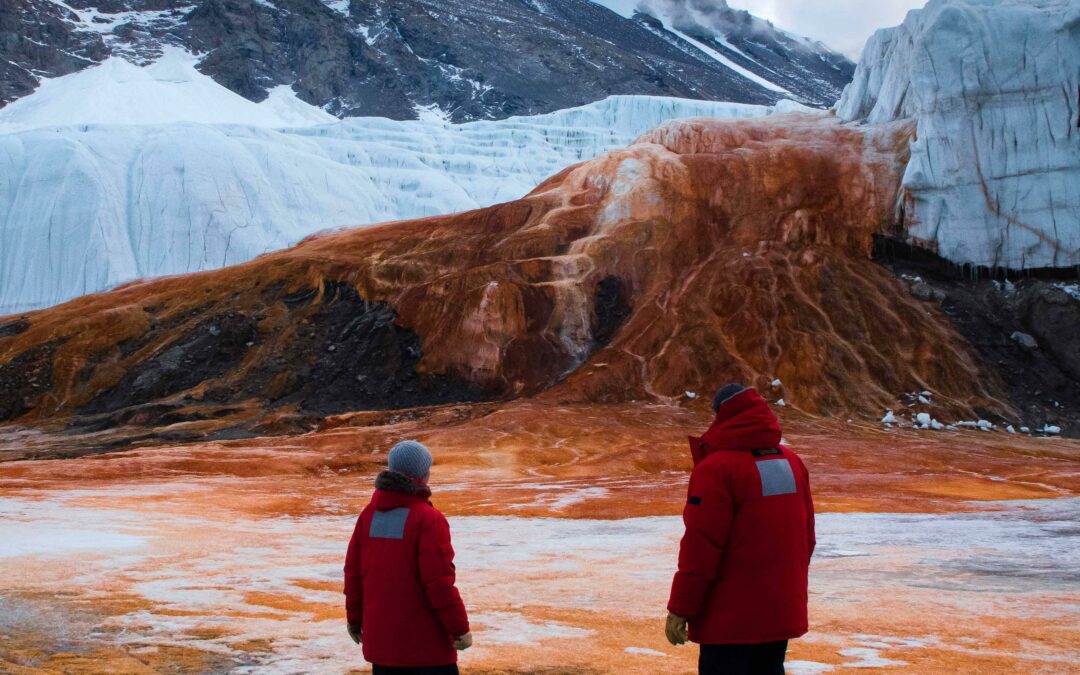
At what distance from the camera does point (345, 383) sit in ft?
151

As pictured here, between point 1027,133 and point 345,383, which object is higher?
point 1027,133

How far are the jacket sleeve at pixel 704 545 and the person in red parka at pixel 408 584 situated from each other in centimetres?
113

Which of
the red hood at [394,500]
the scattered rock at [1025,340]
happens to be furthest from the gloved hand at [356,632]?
the scattered rock at [1025,340]

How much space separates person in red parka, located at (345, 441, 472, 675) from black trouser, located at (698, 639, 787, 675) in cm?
122

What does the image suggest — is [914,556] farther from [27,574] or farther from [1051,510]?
[27,574]

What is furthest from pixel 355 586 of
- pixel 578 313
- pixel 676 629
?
pixel 578 313

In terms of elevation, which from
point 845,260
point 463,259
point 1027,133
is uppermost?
point 1027,133

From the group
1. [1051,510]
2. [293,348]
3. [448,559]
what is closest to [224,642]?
[448,559]

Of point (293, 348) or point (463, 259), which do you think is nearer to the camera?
point (293, 348)

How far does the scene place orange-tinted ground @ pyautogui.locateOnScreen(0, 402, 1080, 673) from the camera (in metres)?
8.77

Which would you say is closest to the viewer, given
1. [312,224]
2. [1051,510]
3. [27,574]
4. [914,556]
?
[27,574]

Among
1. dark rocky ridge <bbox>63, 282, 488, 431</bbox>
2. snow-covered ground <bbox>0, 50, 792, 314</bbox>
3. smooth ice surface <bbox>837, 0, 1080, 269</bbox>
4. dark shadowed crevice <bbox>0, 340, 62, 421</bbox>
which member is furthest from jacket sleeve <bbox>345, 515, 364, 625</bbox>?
snow-covered ground <bbox>0, 50, 792, 314</bbox>

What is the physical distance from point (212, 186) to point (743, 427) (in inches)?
3816

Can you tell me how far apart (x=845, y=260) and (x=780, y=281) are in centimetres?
430
